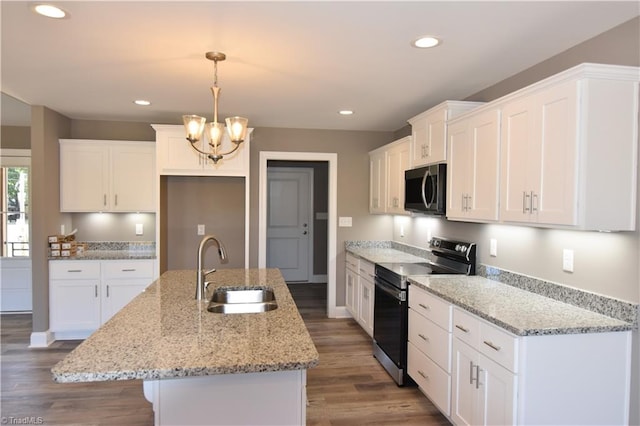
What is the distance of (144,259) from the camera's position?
4.38 m

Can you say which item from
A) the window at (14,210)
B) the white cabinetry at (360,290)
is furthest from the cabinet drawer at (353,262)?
the window at (14,210)

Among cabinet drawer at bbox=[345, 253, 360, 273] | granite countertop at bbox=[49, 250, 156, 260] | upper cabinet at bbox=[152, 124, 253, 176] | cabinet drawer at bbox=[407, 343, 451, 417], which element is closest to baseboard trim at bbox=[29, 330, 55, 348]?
granite countertop at bbox=[49, 250, 156, 260]

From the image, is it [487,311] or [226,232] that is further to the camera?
[226,232]

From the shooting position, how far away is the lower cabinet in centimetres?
427

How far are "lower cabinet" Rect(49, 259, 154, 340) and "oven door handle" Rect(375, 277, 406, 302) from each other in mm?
2456

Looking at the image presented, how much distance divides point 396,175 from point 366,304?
1.42 m

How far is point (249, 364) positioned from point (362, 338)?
322 centimetres

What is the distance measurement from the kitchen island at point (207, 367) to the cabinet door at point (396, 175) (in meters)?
2.57

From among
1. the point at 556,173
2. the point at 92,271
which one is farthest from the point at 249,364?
the point at 92,271

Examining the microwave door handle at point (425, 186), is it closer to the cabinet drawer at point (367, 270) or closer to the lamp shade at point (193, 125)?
the cabinet drawer at point (367, 270)

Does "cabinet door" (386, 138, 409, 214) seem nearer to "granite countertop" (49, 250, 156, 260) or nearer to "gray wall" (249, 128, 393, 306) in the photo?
"gray wall" (249, 128, 393, 306)

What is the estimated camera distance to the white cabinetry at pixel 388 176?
13.7ft

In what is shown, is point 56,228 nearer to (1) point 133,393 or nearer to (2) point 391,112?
(1) point 133,393

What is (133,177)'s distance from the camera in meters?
4.55
